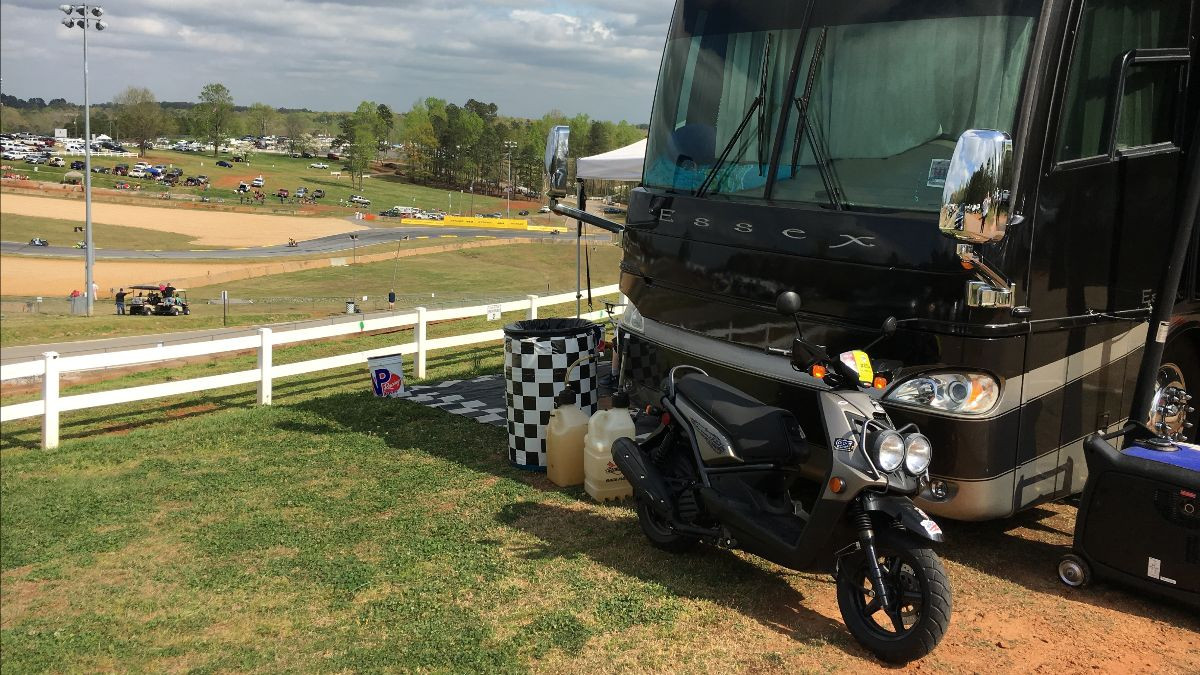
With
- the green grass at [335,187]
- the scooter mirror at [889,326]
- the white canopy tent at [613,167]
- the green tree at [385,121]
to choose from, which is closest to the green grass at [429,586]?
the scooter mirror at [889,326]

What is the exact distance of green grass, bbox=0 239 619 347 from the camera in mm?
3058

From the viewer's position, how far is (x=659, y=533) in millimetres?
5023

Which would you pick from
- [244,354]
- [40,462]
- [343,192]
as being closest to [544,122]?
[343,192]

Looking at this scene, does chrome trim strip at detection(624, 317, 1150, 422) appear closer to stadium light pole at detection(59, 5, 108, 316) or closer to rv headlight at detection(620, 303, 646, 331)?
rv headlight at detection(620, 303, 646, 331)

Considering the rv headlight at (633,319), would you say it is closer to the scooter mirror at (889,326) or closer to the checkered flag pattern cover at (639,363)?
the checkered flag pattern cover at (639,363)

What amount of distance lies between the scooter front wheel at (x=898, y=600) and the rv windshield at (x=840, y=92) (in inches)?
67.6

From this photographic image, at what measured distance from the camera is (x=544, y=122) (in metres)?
106

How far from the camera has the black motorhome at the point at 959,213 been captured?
170 inches

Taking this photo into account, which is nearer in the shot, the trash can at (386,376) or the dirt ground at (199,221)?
the dirt ground at (199,221)

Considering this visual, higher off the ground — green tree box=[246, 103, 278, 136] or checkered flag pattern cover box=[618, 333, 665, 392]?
green tree box=[246, 103, 278, 136]

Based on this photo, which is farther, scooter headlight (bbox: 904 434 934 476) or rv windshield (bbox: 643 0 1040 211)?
rv windshield (bbox: 643 0 1040 211)

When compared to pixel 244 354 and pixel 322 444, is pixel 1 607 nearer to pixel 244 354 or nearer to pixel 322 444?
pixel 322 444

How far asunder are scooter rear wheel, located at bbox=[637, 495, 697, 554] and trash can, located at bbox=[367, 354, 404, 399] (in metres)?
4.45

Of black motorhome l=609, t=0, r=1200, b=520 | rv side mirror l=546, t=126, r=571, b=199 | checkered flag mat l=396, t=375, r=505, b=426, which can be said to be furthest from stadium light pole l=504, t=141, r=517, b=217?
black motorhome l=609, t=0, r=1200, b=520
